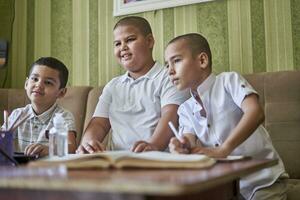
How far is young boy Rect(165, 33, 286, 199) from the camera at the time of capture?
1224 millimetres

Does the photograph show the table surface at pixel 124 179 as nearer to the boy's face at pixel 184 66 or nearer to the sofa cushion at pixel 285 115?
the boy's face at pixel 184 66

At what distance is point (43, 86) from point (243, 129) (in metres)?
0.93

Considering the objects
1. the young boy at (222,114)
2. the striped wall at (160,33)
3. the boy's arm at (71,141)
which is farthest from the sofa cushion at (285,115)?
the boy's arm at (71,141)

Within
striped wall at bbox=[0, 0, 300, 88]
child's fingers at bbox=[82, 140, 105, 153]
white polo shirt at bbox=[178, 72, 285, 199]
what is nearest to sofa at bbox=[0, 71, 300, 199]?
striped wall at bbox=[0, 0, 300, 88]

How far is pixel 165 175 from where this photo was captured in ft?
2.18

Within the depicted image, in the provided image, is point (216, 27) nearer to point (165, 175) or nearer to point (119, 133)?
point (119, 133)

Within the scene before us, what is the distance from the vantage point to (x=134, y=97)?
1740mm

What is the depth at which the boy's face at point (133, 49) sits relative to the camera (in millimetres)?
1744

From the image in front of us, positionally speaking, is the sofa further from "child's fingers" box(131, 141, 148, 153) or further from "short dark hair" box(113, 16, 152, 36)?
"child's fingers" box(131, 141, 148, 153)

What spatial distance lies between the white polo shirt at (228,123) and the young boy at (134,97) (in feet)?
0.82

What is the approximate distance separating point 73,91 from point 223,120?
1099 millimetres

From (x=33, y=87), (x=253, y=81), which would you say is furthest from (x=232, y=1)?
(x=33, y=87)

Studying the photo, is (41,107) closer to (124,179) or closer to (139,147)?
(139,147)

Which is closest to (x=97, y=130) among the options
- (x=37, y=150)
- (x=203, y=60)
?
(x=37, y=150)
